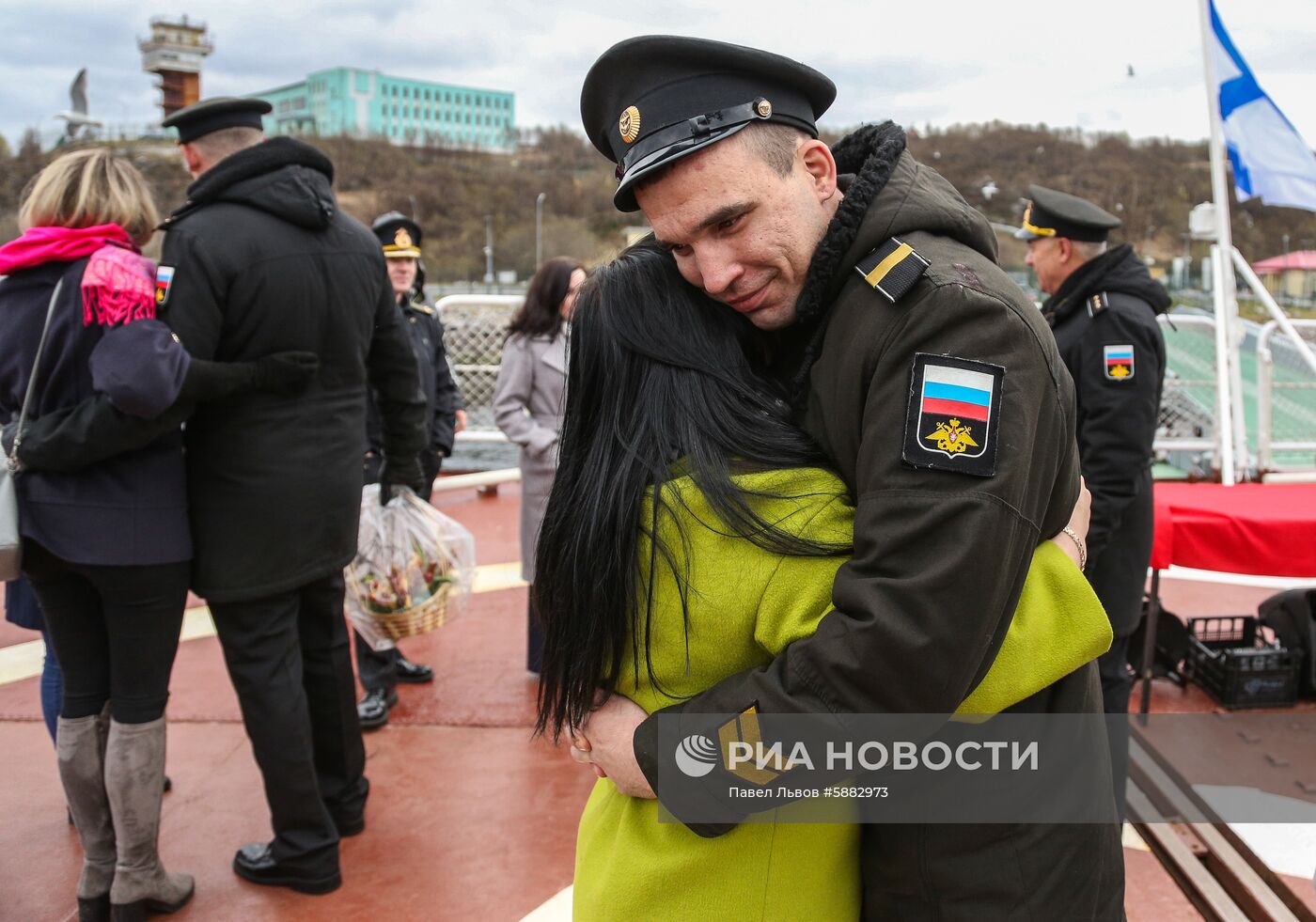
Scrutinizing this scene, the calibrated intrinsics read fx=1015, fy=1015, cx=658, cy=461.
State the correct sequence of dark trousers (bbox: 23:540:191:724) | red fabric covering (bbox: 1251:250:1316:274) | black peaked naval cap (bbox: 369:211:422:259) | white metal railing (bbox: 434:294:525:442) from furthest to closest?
red fabric covering (bbox: 1251:250:1316:274) < white metal railing (bbox: 434:294:525:442) < black peaked naval cap (bbox: 369:211:422:259) < dark trousers (bbox: 23:540:191:724)

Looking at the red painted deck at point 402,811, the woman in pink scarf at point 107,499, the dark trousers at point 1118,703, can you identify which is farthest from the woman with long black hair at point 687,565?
the dark trousers at point 1118,703

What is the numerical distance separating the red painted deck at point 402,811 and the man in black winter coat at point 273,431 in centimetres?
18

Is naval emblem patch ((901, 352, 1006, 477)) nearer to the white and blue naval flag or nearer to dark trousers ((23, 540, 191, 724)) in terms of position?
dark trousers ((23, 540, 191, 724))

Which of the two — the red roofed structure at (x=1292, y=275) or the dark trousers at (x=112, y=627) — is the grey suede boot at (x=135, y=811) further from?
the red roofed structure at (x=1292, y=275)

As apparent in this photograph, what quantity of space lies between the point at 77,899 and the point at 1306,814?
365cm

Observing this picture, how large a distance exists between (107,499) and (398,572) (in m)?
1.32

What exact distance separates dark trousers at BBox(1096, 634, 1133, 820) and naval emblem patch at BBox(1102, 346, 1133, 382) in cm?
87

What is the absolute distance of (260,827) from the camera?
10.7ft


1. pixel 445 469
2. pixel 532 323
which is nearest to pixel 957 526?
pixel 532 323

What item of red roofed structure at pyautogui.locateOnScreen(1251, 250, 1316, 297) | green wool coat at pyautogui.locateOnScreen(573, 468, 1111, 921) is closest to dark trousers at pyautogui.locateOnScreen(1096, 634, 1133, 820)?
green wool coat at pyautogui.locateOnScreen(573, 468, 1111, 921)

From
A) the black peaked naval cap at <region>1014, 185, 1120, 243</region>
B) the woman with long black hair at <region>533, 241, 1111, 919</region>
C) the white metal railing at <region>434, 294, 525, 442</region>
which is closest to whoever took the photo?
the woman with long black hair at <region>533, 241, 1111, 919</region>

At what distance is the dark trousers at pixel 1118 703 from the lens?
320cm

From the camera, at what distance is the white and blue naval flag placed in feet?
17.1

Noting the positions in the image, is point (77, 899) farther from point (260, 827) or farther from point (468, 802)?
point (468, 802)
